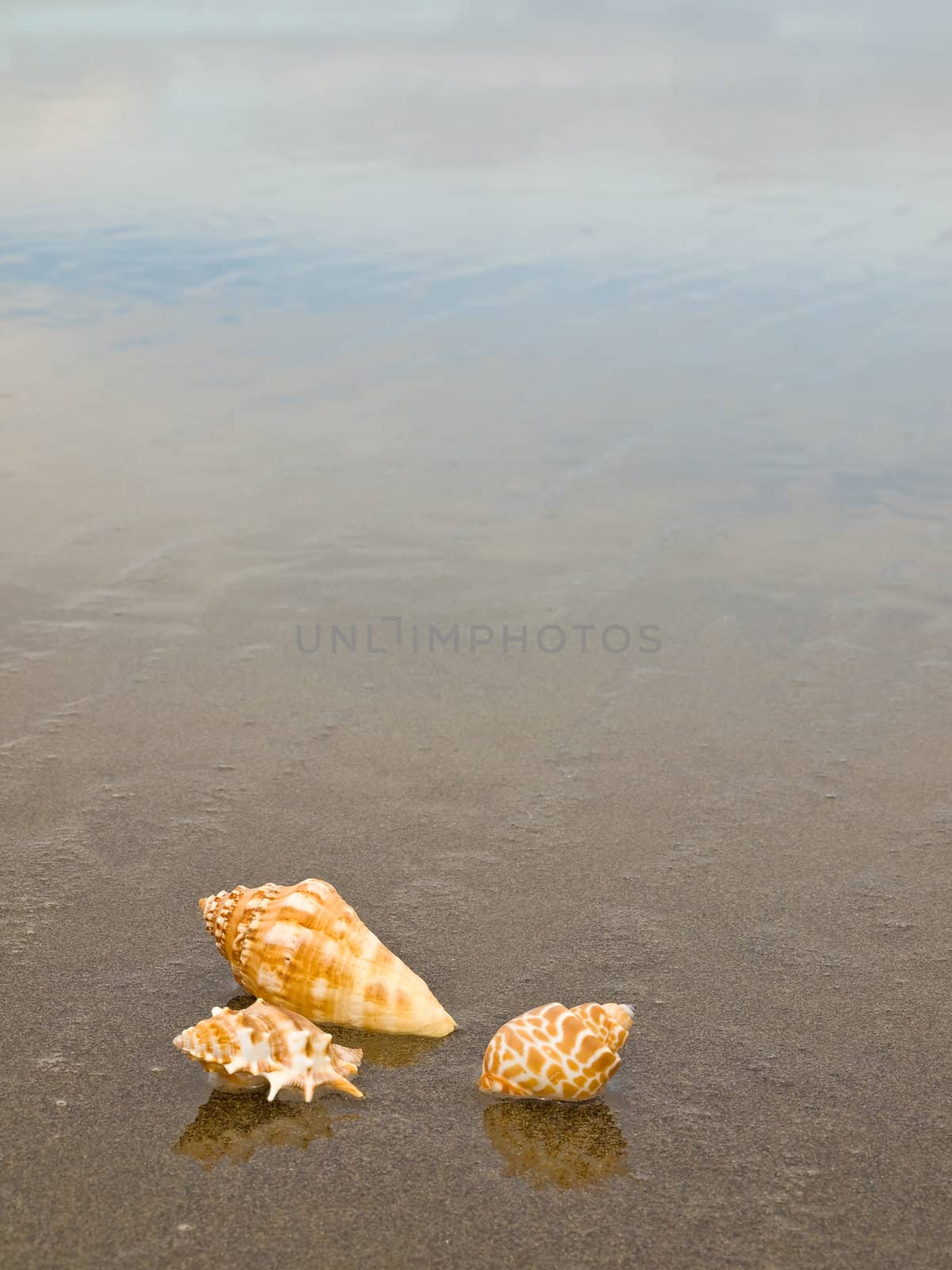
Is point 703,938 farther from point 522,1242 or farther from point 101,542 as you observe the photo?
point 101,542

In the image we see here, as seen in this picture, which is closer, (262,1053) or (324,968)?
(262,1053)

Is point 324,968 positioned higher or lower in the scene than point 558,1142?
higher

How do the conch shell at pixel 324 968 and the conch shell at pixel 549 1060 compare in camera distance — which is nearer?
the conch shell at pixel 549 1060

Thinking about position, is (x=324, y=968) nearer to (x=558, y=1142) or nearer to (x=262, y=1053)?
(x=262, y=1053)

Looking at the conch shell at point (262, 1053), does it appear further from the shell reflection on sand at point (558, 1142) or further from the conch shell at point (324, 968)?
the shell reflection on sand at point (558, 1142)

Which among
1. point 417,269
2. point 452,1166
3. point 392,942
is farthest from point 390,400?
point 452,1166

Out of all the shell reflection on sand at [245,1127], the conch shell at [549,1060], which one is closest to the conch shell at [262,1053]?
the shell reflection on sand at [245,1127]

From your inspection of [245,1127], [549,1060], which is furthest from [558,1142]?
[245,1127]
